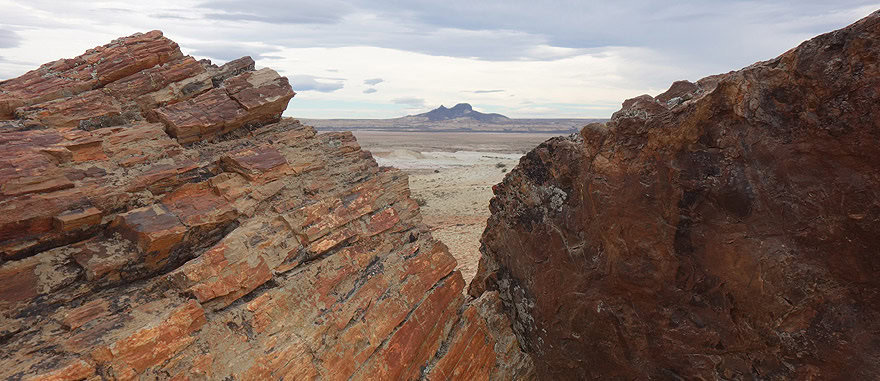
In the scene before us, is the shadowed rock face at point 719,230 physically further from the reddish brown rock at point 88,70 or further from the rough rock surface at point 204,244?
the reddish brown rock at point 88,70

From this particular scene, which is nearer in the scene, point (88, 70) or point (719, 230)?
point (719, 230)

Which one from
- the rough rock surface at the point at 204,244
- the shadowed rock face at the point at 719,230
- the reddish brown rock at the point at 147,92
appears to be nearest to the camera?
the rough rock surface at the point at 204,244

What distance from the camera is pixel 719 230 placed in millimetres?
6059

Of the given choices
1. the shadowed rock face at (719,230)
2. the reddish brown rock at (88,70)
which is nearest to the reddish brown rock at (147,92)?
the reddish brown rock at (88,70)

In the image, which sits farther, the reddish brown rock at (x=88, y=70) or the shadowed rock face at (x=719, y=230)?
the reddish brown rock at (x=88, y=70)

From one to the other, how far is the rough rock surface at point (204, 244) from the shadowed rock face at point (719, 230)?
4.67 ft

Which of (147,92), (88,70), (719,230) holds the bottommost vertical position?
(719,230)

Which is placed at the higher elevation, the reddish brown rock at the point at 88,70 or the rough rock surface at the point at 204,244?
the reddish brown rock at the point at 88,70

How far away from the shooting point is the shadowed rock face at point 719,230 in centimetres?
525

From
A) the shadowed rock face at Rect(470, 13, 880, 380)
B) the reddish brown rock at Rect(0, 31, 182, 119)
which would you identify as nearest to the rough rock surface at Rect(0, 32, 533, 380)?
the reddish brown rock at Rect(0, 31, 182, 119)

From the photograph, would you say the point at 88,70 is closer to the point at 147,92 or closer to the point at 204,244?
the point at 147,92

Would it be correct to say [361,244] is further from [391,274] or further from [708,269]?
[708,269]

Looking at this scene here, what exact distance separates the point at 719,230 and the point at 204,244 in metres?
5.60

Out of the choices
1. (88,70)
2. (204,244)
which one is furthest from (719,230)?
(88,70)
